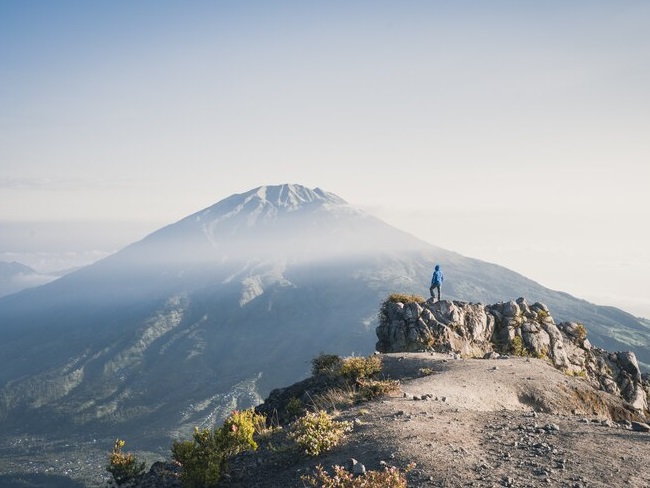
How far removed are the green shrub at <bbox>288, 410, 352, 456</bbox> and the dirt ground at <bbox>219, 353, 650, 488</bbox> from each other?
9.1 inches

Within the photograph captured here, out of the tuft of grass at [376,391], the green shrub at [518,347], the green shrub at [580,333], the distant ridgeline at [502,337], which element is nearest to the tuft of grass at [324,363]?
the distant ridgeline at [502,337]

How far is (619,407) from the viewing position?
2478cm

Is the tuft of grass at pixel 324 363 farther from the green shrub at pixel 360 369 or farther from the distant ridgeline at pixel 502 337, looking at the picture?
the distant ridgeline at pixel 502 337

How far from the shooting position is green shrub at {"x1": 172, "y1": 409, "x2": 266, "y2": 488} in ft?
43.6

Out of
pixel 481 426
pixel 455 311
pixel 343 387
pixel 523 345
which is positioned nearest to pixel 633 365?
pixel 523 345

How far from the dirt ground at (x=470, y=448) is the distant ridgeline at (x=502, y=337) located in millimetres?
15428

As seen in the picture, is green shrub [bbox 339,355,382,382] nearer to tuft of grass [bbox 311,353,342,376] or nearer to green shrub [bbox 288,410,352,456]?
tuft of grass [bbox 311,353,342,376]

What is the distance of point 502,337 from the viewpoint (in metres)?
38.4

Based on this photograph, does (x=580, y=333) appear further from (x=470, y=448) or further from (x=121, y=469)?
(x=121, y=469)

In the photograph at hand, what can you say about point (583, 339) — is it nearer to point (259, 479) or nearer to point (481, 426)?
point (481, 426)

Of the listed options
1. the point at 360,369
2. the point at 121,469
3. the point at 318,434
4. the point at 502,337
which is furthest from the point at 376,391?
the point at 502,337

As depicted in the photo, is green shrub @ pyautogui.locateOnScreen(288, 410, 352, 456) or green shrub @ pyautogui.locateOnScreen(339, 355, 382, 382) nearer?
green shrub @ pyautogui.locateOnScreen(288, 410, 352, 456)

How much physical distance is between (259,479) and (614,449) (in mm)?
10228

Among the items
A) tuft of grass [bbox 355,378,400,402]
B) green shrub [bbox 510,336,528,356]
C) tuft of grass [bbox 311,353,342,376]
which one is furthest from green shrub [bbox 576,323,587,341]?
tuft of grass [bbox 355,378,400,402]
